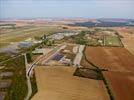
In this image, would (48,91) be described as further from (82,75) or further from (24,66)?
(24,66)

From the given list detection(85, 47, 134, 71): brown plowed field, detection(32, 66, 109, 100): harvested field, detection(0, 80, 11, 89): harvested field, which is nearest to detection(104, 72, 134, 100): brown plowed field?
detection(32, 66, 109, 100): harvested field

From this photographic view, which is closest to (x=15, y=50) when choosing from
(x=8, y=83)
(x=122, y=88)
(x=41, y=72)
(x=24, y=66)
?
(x=24, y=66)

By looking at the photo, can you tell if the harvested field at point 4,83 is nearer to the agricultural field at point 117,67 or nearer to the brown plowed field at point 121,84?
the agricultural field at point 117,67

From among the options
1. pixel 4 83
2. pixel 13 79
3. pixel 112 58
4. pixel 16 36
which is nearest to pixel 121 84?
pixel 13 79

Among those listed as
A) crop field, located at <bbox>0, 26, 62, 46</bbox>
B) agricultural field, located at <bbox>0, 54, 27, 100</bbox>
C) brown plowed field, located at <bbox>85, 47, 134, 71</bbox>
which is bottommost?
crop field, located at <bbox>0, 26, 62, 46</bbox>

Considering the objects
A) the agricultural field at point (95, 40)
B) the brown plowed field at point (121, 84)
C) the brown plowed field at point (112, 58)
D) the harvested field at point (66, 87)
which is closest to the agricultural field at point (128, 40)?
the agricultural field at point (95, 40)

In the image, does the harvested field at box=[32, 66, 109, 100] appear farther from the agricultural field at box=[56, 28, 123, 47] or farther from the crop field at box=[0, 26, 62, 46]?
the crop field at box=[0, 26, 62, 46]

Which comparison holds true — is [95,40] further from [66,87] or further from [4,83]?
[4,83]
